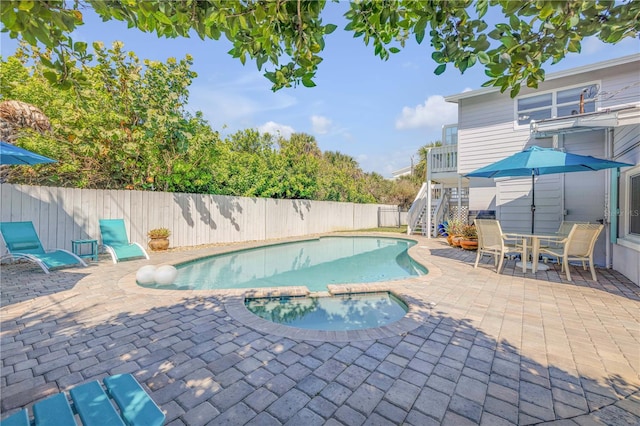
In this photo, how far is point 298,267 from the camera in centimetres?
829

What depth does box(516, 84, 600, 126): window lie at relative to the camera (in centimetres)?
848

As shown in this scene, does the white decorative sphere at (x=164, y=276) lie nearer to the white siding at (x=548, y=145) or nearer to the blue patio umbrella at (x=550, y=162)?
the blue patio umbrella at (x=550, y=162)

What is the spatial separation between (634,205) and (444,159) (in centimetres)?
703

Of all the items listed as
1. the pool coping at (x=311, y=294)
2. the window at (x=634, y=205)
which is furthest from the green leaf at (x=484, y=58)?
the window at (x=634, y=205)

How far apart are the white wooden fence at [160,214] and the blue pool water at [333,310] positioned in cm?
651

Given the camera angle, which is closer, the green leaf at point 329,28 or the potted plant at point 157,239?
the green leaf at point 329,28

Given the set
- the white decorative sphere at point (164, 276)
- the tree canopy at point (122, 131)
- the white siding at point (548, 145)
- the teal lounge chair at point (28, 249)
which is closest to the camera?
the white decorative sphere at point (164, 276)

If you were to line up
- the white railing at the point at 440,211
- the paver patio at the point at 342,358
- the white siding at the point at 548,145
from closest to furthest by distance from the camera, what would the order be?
the paver patio at the point at 342,358 → the white siding at the point at 548,145 → the white railing at the point at 440,211

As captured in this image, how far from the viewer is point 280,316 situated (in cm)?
425

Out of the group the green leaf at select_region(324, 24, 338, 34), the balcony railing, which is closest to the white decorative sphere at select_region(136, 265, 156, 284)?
the green leaf at select_region(324, 24, 338, 34)

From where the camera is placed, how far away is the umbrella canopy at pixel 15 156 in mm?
4700

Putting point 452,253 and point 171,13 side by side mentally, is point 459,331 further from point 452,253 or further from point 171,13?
point 452,253

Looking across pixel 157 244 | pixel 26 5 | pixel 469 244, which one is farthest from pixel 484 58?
pixel 157 244

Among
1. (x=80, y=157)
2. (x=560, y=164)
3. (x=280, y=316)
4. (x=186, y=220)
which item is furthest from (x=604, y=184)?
(x=80, y=157)
